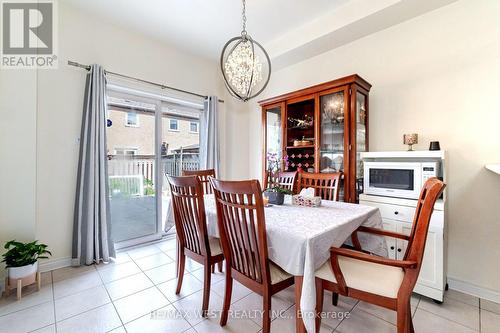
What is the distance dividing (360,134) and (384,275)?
1.66m

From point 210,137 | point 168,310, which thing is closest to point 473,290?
point 168,310

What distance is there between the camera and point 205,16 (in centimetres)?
258

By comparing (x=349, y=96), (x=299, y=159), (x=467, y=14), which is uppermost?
(x=467, y=14)

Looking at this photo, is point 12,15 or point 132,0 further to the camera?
point 132,0

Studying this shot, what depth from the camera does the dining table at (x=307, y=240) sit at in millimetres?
1115

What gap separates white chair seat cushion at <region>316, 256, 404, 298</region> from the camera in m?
1.15

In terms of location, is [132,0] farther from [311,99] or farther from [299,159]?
[299,159]

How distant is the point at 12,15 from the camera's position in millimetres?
2107

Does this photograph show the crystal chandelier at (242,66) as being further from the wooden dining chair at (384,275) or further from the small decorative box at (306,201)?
the wooden dining chair at (384,275)

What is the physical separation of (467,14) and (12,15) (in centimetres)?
421

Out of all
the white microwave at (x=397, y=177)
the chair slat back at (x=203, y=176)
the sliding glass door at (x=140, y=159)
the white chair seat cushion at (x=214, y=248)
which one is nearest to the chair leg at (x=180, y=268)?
the white chair seat cushion at (x=214, y=248)

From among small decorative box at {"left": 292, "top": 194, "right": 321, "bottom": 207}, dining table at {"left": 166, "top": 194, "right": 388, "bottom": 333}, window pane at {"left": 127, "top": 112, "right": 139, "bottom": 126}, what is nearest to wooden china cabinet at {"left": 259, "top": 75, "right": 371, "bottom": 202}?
small decorative box at {"left": 292, "top": 194, "right": 321, "bottom": 207}

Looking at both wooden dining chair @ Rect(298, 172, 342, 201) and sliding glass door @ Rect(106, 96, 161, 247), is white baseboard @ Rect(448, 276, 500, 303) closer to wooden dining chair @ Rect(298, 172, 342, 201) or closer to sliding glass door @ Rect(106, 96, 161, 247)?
wooden dining chair @ Rect(298, 172, 342, 201)

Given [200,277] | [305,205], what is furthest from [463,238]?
[200,277]
